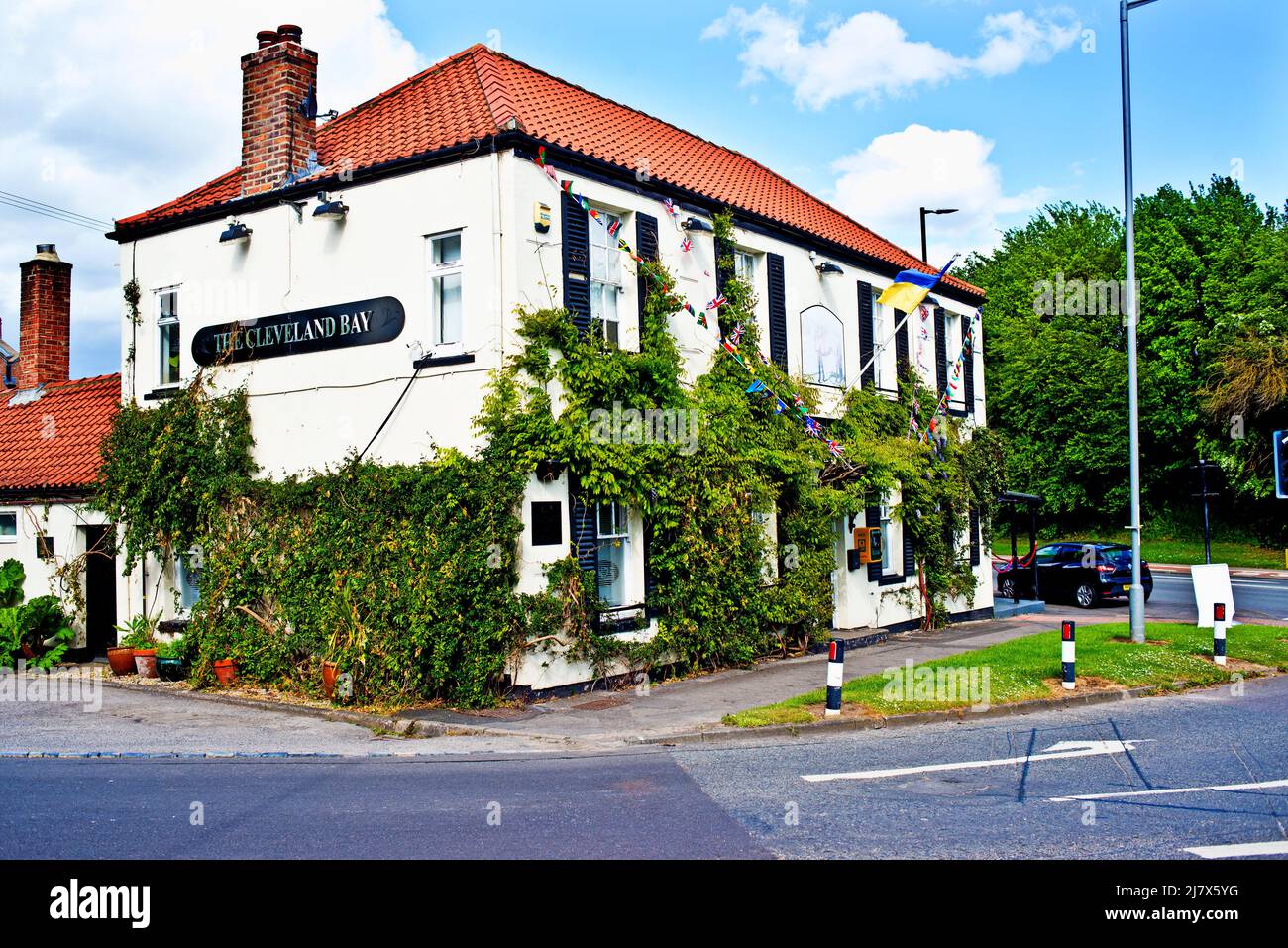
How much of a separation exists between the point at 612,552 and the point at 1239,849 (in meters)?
9.12

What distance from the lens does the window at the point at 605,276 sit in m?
14.4

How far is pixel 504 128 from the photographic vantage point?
42.9ft

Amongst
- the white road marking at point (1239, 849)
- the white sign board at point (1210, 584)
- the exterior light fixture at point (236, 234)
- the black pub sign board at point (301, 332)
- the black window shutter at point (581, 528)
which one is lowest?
the white road marking at point (1239, 849)

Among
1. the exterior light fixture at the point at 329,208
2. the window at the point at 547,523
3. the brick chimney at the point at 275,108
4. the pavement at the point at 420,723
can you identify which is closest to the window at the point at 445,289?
the exterior light fixture at the point at 329,208

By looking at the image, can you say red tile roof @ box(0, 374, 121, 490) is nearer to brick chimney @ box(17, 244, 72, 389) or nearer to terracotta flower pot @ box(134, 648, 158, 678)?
brick chimney @ box(17, 244, 72, 389)

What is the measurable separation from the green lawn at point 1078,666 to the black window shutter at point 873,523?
3.09 m

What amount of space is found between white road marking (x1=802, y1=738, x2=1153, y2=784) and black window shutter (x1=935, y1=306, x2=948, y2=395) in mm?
14161

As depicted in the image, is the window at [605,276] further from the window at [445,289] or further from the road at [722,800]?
the road at [722,800]

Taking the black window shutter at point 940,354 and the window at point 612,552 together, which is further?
the black window shutter at point 940,354

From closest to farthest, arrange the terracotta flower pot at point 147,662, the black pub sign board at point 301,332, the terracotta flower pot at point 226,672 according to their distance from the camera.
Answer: the black pub sign board at point 301,332
the terracotta flower pot at point 226,672
the terracotta flower pot at point 147,662

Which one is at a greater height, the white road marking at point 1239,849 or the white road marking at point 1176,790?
the white road marking at point 1239,849

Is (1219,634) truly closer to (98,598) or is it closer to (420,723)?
(420,723)
